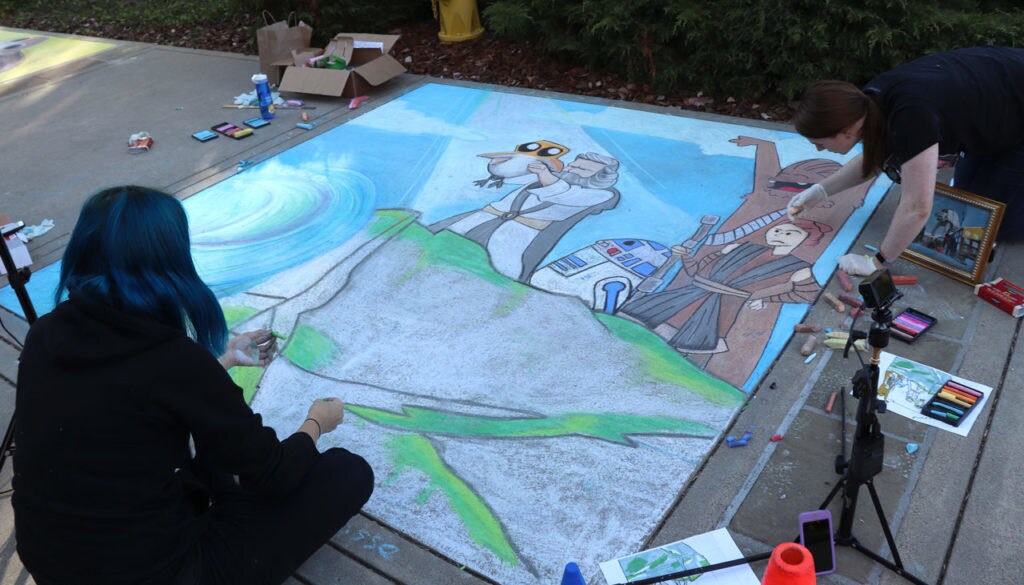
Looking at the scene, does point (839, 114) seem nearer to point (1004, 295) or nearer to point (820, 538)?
point (1004, 295)

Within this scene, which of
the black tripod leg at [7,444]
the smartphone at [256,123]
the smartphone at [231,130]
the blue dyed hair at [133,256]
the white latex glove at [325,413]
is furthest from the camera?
the smartphone at [256,123]

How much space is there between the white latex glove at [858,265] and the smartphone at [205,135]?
167 inches

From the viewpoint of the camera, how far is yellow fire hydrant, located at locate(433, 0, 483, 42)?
7.05 m

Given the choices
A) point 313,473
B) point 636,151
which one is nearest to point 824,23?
point 636,151

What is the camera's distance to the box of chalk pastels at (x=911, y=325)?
2932 millimetres

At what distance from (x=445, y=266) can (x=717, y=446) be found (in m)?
1.64

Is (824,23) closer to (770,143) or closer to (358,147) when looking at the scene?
(770,143)

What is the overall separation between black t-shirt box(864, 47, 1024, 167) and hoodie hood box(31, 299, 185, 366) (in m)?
2.64

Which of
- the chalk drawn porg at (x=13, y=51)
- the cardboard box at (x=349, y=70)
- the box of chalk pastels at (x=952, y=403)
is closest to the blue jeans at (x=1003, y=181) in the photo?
the box of chalk pastels at (x=952, y=403)

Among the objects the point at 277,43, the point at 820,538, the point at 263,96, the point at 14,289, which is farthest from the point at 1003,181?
the point at 277,43

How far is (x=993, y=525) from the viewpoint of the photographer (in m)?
2.18

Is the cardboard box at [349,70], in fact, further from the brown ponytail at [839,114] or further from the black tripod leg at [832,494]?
the black tripod leg at [832,494]

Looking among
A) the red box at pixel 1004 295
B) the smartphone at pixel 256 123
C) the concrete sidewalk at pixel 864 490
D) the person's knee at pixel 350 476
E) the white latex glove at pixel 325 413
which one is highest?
the white latex glove at pixel 325 413

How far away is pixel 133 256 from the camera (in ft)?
5.68
